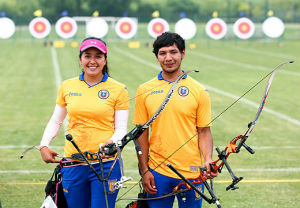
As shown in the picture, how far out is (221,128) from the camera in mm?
9945

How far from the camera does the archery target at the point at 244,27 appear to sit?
34756 millimetres

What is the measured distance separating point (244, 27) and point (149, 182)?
32.4 meters

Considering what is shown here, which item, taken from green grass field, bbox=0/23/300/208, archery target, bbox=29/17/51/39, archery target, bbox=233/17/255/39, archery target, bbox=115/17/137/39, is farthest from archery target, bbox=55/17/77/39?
green grass field, bbox=0/23/300/208

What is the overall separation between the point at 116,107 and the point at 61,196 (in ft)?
2.34

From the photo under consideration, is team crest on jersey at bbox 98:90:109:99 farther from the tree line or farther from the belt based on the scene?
the tree line

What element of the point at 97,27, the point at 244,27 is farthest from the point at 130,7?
the point at 97,27

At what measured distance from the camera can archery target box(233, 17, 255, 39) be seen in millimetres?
34756

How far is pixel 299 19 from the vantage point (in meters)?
51.1

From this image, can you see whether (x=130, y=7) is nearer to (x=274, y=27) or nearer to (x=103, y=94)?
(x=274, y=27)

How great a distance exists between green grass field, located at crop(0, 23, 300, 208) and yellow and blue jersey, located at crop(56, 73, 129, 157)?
213 centimetres

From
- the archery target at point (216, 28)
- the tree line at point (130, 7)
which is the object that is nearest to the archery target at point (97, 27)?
the archery target at point (216, 28)

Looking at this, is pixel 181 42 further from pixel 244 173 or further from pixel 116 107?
pixel 244 173

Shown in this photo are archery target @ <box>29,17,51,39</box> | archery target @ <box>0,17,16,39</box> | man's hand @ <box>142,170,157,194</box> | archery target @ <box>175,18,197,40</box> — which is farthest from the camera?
archery target @ <box>175,18,197,40</box>

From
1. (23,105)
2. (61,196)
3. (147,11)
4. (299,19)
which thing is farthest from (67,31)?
(147,11)
